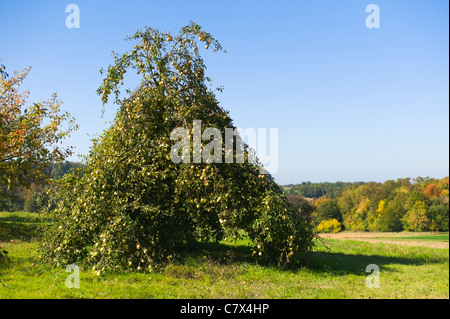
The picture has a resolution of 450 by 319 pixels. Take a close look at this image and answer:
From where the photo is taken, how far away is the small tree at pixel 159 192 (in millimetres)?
8430

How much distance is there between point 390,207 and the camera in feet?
154

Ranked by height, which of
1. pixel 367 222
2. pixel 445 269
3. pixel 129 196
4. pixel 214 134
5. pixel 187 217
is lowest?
pixel 367 222

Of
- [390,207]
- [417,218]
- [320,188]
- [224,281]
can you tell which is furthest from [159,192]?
[320,188]

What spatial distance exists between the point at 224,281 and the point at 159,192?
290cm

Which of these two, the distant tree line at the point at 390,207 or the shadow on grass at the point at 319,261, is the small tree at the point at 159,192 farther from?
the distant tree line at the point at 390,207

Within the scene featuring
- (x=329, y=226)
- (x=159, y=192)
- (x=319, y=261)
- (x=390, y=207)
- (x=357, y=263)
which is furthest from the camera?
(x=329, y=226)

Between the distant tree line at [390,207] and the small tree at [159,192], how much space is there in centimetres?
2951

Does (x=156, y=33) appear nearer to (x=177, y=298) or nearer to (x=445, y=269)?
(x=177, y=298)

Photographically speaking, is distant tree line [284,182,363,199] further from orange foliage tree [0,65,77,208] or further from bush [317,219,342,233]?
orange foliage tree [0,65,77,208]

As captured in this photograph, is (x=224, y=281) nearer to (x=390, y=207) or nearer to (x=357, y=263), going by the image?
(x=357, y=263)

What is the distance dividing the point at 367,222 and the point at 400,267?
41.9m

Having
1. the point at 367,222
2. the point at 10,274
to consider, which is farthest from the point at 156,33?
the point at 367,222

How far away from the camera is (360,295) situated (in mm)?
7027

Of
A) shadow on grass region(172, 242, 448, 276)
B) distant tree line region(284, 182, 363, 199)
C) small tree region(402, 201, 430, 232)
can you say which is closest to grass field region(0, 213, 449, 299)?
shadow on grass region(172, 242, 448, 276)
